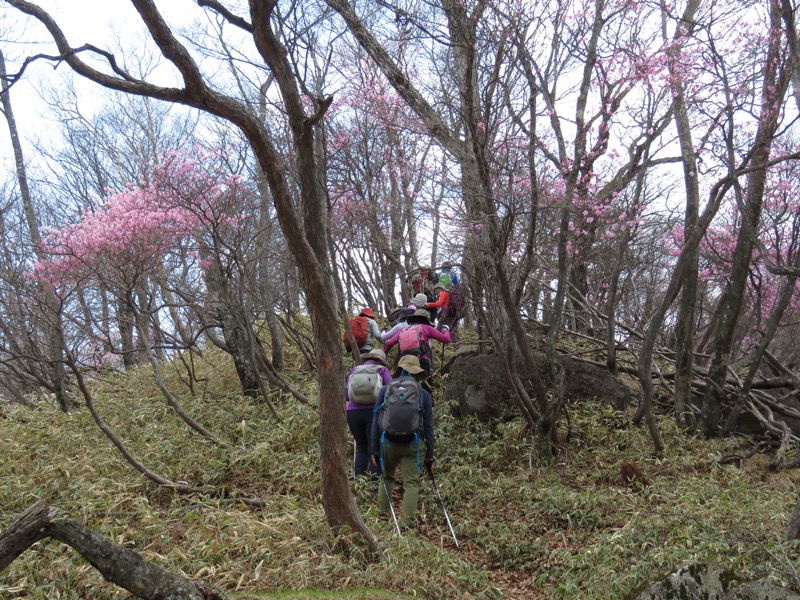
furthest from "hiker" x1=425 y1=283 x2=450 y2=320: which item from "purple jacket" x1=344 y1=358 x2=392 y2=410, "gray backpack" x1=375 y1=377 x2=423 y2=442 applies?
"gray backpack" x1=375 y1=377 x2=423 y2=442

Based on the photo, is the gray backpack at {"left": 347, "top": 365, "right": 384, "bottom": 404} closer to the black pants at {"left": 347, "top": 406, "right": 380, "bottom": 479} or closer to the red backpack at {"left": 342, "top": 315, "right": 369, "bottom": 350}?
the black pants at {"left": 347, "top": 406, "right": 380, "bottom": 479}

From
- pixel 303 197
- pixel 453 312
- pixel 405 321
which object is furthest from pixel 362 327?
pixel 303 197

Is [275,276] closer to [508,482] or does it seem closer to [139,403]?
[139,403]

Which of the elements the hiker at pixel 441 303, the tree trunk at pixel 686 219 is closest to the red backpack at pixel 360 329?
the hiker at pixel 441 303

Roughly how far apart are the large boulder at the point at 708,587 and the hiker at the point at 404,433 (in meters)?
2.56

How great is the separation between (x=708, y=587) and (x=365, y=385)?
3922mm

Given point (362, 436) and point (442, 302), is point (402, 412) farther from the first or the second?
point (442, 302)

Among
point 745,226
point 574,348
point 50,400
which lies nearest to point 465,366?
point 574,348

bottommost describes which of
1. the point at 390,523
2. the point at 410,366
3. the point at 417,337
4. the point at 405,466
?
the point at 390,523

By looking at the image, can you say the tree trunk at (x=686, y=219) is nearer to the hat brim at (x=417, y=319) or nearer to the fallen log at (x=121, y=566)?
the hat brim at (x=417, y=319)

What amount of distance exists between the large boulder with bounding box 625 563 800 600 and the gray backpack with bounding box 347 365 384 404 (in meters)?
3.53

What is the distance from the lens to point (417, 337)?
7727 millimetres

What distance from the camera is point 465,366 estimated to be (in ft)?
28.7

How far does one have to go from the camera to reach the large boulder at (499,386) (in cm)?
841
